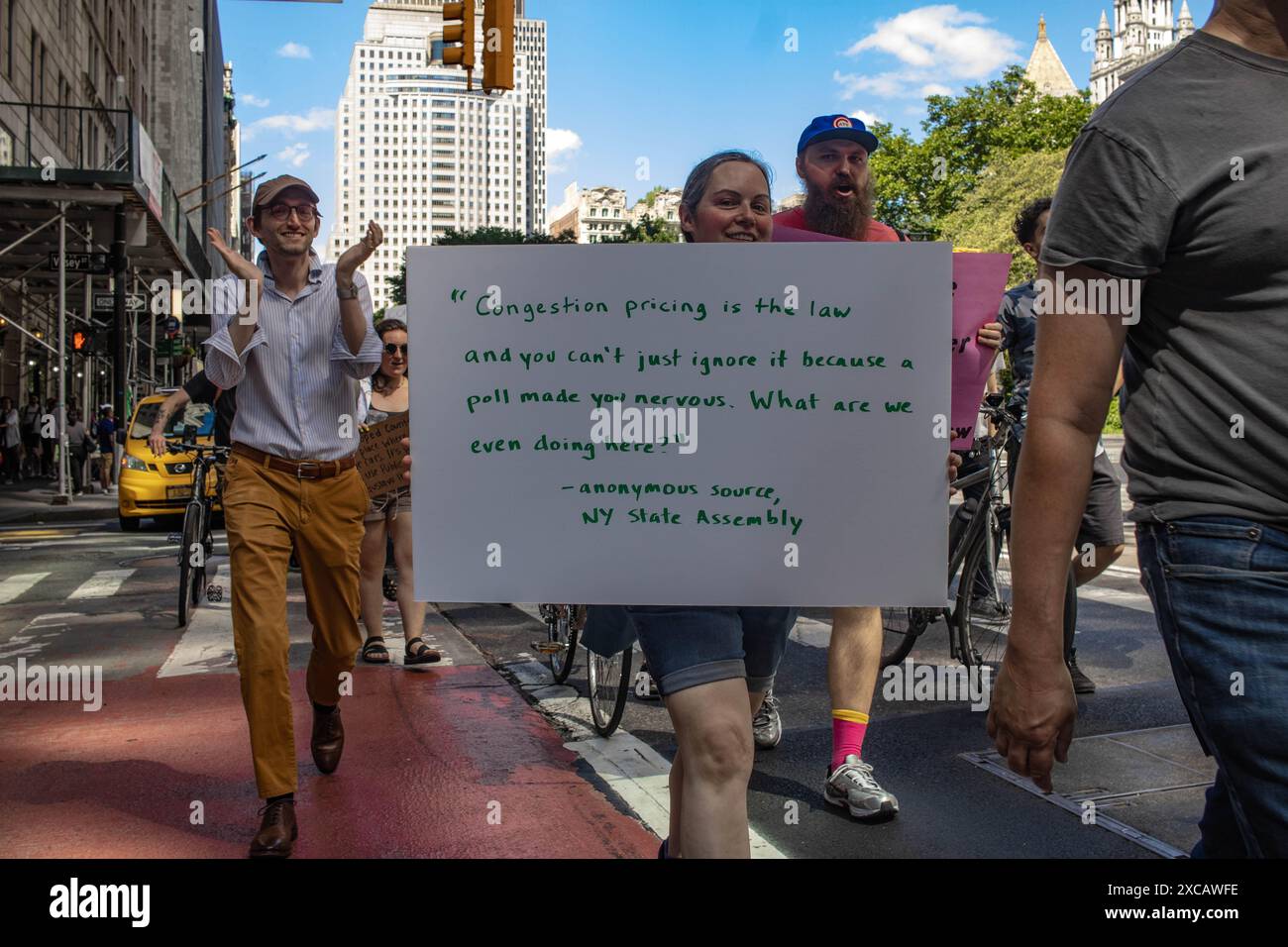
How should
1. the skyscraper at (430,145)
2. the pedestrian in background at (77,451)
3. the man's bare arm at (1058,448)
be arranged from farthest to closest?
the skyscraper at (430,145), the pedestrian in background at (77,451), the man's bare arm at (1058,448)

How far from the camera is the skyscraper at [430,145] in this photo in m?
127

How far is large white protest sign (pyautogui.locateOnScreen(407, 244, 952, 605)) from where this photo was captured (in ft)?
9.55

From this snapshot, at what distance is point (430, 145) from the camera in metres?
149

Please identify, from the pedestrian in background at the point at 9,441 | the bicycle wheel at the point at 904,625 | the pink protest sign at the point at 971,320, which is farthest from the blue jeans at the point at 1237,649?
the pedestrian in background at the point at 9,441

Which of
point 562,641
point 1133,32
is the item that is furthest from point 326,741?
point 1133,32

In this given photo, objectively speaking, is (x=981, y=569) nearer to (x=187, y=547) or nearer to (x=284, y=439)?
(x=284, y=439)

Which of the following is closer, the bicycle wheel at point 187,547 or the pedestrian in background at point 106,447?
the bicycle wheel at point 187,547

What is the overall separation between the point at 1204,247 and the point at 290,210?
3.39 metres

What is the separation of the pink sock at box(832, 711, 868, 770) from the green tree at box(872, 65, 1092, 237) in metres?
55.4

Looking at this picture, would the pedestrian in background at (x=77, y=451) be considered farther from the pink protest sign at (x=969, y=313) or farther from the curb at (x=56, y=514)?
the pink protest sign at (x=969, y=313)

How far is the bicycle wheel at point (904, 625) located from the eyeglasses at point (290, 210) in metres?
3.26

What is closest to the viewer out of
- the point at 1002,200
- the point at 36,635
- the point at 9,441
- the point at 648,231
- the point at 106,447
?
the point at 36,635

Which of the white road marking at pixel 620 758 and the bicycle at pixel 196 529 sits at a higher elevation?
the bicycle at pixel 196 529
